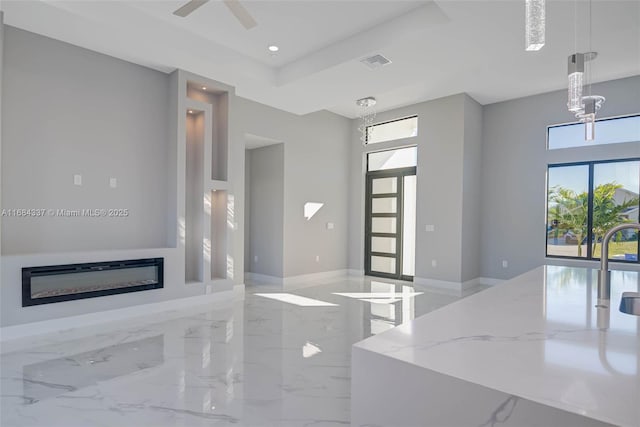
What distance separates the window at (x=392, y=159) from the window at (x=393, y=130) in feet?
0.87

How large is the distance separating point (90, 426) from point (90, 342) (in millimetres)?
1591

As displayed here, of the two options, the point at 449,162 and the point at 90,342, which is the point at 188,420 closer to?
the point at 90,342

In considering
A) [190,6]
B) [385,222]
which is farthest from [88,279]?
[385,222]

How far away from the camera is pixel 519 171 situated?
6.14 m

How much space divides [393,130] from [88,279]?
570 cm

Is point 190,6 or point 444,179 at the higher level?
point 190,6

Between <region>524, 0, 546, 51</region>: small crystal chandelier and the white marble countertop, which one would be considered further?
<region>524, 0, 546, 51</region>: small crystal chandelier

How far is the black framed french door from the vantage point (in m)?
7.04

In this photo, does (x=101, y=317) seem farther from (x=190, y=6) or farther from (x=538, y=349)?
(x=538, y=349)

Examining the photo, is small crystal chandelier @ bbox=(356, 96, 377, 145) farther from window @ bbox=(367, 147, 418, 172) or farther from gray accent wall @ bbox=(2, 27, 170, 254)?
gray accent wall @ bbox=(2, 27, 170, 254)

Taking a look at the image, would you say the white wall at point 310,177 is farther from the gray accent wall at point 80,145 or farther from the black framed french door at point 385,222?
the gray accent wall at point 80,145

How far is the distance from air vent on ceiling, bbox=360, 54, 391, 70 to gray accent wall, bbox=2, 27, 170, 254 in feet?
8.81

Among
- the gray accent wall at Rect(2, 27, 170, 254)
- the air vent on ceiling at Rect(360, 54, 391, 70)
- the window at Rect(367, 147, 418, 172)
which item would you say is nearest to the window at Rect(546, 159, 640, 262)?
the window at Rect(367, 147, 418, 172)

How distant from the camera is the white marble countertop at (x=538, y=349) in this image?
75 cm
